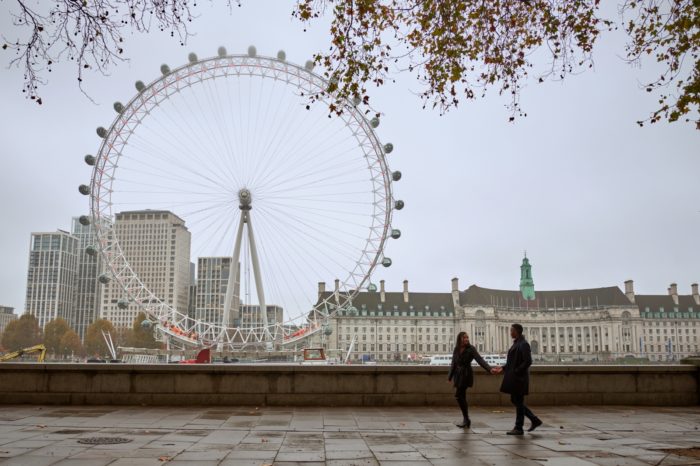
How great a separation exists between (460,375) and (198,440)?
4936mm

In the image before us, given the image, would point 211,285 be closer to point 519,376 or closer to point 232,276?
point 232,276

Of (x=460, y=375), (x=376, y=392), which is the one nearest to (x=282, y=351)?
(x=376, y=392)

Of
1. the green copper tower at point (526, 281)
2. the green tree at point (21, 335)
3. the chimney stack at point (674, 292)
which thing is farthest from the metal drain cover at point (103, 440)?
the chimney stack at point (674, 292)

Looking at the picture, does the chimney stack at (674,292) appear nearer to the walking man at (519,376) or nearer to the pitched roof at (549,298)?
the pitched roof at (549,298)

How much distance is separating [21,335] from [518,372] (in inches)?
6014

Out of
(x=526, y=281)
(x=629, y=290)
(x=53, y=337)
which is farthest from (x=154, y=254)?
(x=629, y=290)

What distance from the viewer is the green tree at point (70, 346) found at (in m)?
147

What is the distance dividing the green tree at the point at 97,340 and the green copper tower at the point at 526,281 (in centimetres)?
9731

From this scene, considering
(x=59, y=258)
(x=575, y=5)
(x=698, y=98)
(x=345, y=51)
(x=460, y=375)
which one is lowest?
(x=460, y=375)

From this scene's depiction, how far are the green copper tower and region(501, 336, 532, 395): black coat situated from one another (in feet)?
536

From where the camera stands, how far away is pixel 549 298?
183 metres

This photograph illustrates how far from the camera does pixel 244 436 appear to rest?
1074 centimetres

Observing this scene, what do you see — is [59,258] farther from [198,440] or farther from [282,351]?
[198,440]

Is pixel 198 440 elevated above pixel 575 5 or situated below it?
below
